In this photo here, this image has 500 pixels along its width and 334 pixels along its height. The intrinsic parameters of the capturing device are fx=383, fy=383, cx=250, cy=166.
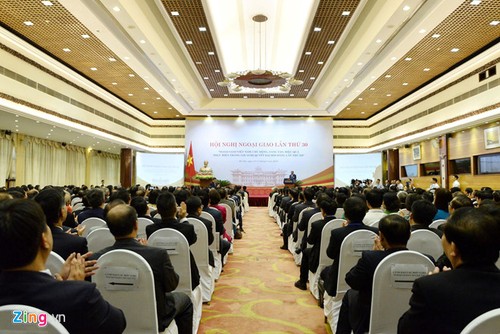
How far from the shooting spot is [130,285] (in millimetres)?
2012

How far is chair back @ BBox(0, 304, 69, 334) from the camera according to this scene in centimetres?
108

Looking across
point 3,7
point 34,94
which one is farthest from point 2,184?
point 3,7

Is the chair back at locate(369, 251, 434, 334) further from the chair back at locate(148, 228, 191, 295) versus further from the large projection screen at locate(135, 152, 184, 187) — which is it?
the large projection screen at locate(135, 152, 184, 187)

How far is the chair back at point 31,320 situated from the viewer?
108 centimetres

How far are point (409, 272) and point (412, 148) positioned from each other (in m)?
17.4

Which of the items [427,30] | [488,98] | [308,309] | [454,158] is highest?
[427,30]

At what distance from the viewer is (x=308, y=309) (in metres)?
3.83

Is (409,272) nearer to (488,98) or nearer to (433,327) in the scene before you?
(433,327)

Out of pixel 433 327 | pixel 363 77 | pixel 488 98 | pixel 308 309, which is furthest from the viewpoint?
pixel 363 77

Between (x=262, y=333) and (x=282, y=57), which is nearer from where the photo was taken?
(x=262, y=333)

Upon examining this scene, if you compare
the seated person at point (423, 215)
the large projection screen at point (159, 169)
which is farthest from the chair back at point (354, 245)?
the large projection screen at point (159, 169)

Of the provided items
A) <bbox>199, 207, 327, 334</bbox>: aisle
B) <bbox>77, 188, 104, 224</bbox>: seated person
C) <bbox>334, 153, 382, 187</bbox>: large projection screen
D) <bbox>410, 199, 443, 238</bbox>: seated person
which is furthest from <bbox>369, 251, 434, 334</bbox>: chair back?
<bbox>334, 153, 382, 187</bbox>: large projection screen

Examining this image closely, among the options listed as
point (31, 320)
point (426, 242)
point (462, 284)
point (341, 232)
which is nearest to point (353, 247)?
point (341, 232)

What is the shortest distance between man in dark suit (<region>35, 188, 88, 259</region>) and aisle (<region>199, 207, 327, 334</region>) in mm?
1395
